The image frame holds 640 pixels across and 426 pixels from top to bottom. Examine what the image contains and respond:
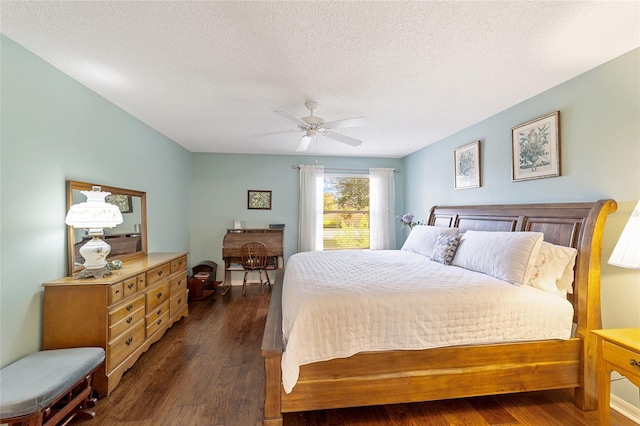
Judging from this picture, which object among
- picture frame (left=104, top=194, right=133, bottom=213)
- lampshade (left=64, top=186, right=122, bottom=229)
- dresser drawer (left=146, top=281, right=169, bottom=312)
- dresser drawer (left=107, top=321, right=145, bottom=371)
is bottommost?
dresser drawer (left=107, top=321, right=145, bottom=371)

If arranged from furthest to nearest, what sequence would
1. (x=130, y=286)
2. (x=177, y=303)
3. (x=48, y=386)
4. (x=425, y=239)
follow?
(x=425, y=239) → (x=177, y=303) → (x=130, y=286) → (x=48, y=386)

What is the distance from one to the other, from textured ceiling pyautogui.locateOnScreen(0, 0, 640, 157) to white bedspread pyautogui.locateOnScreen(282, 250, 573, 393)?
1555 millimetres

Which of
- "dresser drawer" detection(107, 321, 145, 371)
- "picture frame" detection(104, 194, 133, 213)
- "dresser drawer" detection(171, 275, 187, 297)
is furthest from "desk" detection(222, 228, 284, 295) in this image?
"dresser drawer" detection(107, 321, 145, 371)

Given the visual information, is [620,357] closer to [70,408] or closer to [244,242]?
[70,408]

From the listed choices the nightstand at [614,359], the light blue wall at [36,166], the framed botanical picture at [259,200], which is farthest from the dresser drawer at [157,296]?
the nightstand at [614,359]

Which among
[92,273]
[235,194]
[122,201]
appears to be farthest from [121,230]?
[235,194]

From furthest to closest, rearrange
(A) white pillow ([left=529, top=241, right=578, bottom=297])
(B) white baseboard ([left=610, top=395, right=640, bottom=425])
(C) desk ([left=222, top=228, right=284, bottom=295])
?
(C) desk ([left=222, top=228, right=284, bottom=295]) → (A) white pillow ([left=529, top=241, right=578, bottom=297]) → (B) white baseboard ([left=610, top=395, right=640, bottom=425])

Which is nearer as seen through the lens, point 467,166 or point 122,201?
point 122,201

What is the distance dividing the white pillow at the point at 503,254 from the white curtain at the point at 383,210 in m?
2.46

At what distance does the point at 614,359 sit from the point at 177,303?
360 cm

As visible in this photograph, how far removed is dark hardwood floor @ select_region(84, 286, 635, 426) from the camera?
1.67m

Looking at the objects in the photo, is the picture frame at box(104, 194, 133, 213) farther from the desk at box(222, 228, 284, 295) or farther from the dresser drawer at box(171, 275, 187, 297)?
the desk at box(222, 228, 284, 295)

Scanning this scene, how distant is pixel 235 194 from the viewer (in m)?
4.78

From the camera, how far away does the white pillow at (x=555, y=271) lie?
1.90 metres
